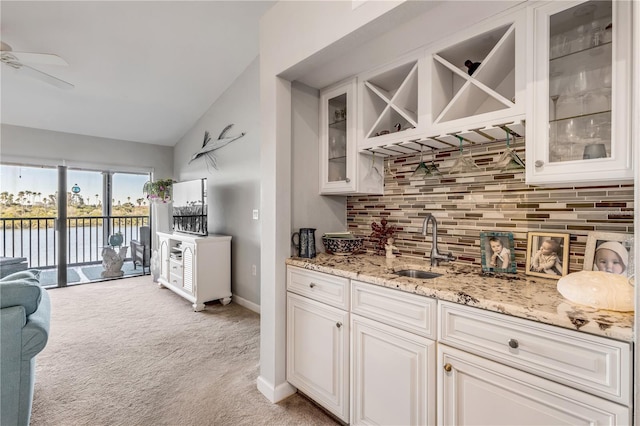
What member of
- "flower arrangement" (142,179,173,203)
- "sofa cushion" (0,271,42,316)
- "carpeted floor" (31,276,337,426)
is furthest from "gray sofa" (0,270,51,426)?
"flower arrangement" (142,179,173,203)

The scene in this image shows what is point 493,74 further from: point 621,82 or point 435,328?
point 435,328

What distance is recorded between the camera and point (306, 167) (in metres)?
2.25

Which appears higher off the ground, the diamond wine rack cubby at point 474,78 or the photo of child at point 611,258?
the diamond wine rack cubby at point 474,78

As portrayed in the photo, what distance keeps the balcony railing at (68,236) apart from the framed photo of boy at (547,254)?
20.3 ft

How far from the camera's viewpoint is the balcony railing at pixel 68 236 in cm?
511

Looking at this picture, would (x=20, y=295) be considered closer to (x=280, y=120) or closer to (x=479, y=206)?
(x=280, y=120)

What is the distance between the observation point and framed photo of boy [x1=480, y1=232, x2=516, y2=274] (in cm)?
162

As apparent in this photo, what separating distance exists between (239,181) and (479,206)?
305 cm

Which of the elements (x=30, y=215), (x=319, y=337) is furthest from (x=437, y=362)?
(x=30, y=215)

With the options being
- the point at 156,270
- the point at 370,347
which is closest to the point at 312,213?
the point at 370,347

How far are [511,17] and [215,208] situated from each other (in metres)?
4.10

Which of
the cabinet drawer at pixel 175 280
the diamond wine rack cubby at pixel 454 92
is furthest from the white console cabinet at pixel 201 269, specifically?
the diamond wine rack cubby at pixel 454 92

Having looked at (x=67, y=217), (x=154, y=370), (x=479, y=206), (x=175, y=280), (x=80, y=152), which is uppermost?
(x=80, y=152)

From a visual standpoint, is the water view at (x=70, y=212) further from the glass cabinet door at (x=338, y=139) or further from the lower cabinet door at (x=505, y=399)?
the lower cabinet door at (x=505, y=399)
